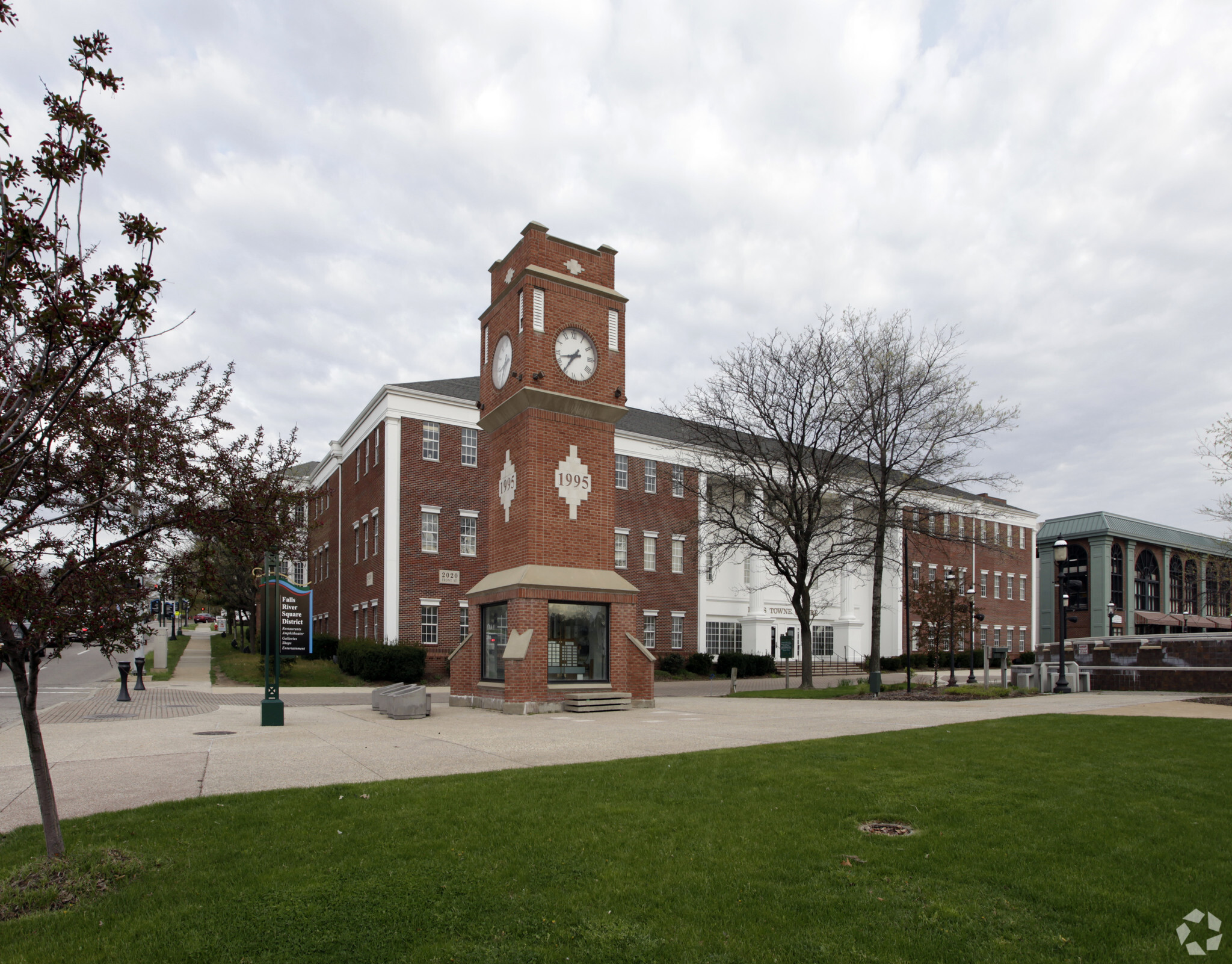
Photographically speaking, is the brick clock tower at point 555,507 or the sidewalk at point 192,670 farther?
the sidewalk at point 192,670

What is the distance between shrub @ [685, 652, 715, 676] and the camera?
1630 inches

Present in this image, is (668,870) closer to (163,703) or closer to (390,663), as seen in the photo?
(163,703)

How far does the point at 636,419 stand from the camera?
148ft

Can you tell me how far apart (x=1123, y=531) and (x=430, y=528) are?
6107 cm

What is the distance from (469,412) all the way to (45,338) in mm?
32585

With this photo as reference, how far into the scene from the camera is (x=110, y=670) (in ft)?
118

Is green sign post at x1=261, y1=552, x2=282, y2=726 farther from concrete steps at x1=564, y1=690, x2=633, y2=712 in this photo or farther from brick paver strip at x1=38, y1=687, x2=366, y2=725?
concrete steps at x1=564, y1=690, x2=633, y2=712

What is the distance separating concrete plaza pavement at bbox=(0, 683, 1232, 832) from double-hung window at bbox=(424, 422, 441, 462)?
16.4 m

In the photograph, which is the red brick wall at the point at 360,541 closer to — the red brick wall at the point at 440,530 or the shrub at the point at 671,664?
the red brick wall at the point at 440,530

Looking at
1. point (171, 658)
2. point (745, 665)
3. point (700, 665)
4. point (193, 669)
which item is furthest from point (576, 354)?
point (171, 658)

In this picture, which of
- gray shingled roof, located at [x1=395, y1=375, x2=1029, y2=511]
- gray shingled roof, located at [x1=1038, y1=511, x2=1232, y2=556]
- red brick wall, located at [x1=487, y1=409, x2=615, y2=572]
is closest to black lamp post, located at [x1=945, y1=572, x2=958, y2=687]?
gray shingled roof, located at [x1=395, y1=375, x2=1029, y2=511]

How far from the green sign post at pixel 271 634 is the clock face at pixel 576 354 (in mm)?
7581

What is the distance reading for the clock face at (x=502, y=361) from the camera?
66.0 ft

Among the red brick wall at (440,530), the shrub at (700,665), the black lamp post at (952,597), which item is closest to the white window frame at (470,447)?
the red brick wall at (440,530)
